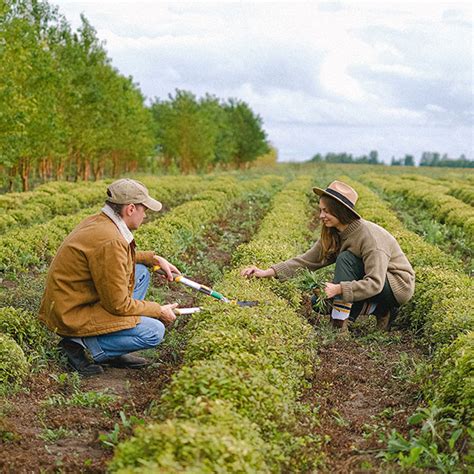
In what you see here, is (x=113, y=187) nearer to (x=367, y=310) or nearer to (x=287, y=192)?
(x=367, y=310)

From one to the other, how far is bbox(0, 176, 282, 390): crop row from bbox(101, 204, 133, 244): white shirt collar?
1326 millimetres

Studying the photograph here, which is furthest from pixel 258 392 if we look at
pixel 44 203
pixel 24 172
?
pixel 24 172

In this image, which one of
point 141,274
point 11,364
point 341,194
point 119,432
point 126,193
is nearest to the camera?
point 119,432

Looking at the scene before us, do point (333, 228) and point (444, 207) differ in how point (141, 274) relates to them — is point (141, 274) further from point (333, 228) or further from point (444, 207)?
point (444, 207)

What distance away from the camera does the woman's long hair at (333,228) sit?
6.68 meters

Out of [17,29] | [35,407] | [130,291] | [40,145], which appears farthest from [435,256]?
[40,145]

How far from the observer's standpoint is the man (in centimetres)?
530

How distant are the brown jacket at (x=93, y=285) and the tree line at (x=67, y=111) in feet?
49.4

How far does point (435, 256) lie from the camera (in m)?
9.39

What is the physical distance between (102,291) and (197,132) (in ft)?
166

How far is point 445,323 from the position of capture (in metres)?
6.01

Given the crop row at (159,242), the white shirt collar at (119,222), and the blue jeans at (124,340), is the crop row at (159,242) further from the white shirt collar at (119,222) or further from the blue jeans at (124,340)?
the white shirt collar at (119,222)

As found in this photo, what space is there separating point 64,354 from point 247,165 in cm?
9004

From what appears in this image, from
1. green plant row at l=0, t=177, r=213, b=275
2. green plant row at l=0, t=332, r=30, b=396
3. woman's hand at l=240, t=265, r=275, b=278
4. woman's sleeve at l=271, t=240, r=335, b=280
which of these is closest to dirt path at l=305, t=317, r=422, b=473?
woman's sleeve at l=271, t=240, r=335, b=280
